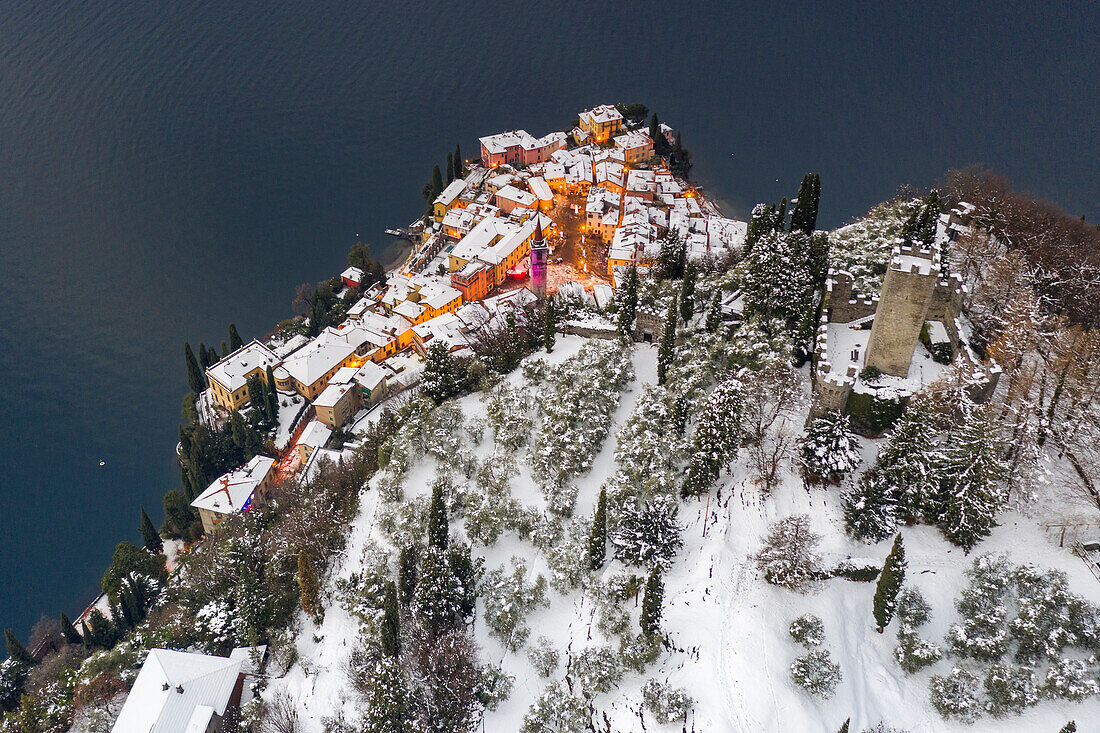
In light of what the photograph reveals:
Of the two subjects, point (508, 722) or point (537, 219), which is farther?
point (537, 219)

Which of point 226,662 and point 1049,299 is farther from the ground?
point 1049,299

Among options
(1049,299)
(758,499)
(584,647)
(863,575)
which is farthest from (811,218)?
(584,647)

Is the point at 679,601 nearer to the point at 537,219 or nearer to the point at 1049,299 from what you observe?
the point at 1049,299

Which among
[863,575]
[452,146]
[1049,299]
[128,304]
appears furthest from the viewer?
[452,146]

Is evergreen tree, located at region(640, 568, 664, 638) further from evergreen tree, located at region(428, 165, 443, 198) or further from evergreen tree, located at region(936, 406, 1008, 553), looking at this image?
evergreen tree, located at region(428, 165, 443, 198)

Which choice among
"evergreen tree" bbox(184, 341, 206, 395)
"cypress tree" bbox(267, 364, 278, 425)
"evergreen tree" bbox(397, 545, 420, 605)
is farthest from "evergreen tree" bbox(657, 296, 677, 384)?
"evergreen tree" bbox(184, 341, 206, 395)

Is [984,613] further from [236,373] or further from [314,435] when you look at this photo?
[236,373]

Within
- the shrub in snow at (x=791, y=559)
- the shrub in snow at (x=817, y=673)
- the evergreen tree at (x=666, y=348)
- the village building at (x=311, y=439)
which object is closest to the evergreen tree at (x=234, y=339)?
the village building at (x=311, y=439)

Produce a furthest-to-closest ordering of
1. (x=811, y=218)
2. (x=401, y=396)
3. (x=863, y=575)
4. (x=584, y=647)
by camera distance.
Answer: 1. (x=401, y=396)
2. (x=811, y=218)
3. (x=584, y=647)
4. (x=863, y=575)
